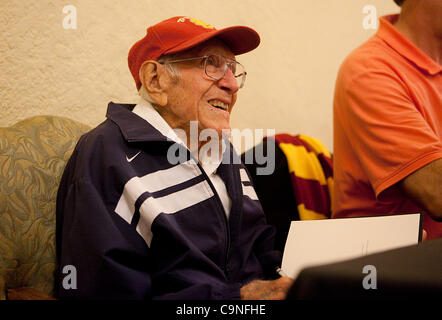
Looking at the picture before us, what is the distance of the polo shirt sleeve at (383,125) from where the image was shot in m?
1.20

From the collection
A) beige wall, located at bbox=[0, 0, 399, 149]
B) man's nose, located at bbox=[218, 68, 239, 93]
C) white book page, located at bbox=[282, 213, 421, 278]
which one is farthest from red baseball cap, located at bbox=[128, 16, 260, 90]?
white book page, located at bbox=[282, 213, 421, 278]

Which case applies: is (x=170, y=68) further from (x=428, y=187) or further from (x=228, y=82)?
(x=428, y=187)

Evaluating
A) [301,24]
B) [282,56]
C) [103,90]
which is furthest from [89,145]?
[301,24]

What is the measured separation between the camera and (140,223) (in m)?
1.01

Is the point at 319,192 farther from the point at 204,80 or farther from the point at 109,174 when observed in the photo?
the point at 109,174

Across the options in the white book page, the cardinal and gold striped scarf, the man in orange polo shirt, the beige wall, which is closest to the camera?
the white book page

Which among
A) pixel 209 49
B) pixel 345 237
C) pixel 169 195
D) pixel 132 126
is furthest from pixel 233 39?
pixel 345 237

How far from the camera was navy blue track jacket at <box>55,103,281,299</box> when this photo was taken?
36.6 inches

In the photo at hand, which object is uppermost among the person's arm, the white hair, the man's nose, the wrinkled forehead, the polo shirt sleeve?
the wrinkled forehead

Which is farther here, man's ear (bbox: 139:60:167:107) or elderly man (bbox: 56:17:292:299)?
man's ear (bbox: 139:60:167:107)

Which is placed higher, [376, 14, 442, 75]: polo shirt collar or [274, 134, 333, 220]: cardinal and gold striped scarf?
[376, 14, 442, 75]: polo shirt collar

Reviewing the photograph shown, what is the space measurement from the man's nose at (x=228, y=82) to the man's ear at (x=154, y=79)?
0.16 metres

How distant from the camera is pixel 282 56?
2.21 meters

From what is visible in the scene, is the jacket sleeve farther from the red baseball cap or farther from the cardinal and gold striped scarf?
the cardinal and gold striped scarf
